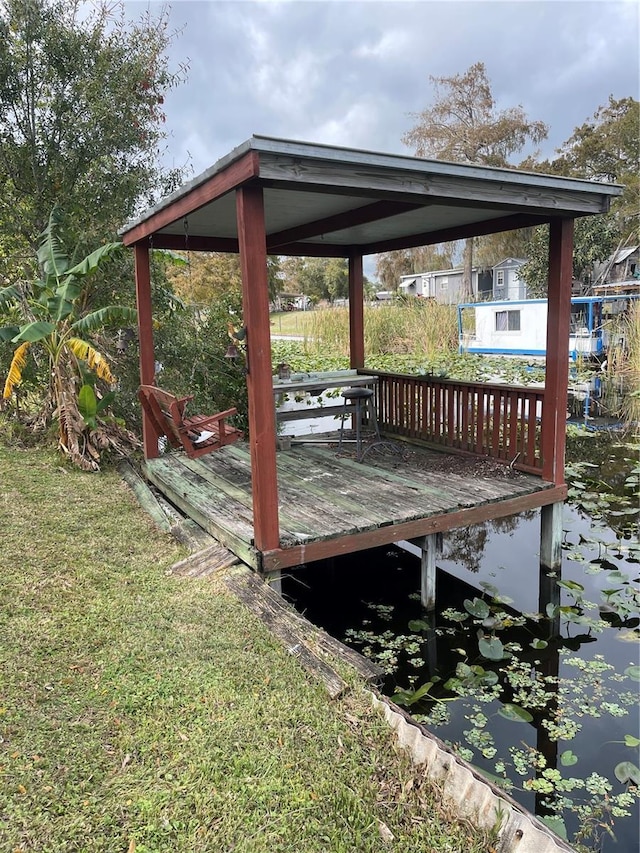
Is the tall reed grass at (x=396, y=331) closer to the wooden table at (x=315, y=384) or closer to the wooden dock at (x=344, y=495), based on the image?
the wooden table at (x=315, y=384)

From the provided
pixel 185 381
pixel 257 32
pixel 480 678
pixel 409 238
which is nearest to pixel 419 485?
pixel 480 678

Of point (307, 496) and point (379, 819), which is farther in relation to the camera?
point (307, 496)

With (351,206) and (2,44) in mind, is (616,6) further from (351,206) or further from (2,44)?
(2,44)

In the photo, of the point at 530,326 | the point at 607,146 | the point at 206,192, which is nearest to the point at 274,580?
the point at 206,192

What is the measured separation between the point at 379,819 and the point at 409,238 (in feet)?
19.0

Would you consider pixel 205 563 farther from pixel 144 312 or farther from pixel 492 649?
pixel 144 312

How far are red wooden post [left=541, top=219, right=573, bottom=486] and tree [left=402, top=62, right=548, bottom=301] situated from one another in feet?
79.5

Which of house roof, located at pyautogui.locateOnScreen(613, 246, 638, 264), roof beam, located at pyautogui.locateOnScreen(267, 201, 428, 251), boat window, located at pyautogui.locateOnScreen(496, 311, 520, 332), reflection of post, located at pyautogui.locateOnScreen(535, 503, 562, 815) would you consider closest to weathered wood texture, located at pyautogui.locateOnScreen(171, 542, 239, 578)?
reflection of post, located at pyautogui.locateOnScreen(535, 503, 562, 815)

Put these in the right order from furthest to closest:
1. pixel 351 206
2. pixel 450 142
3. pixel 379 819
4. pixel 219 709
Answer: pixel 450 142, pixel 351 206, pixel 219 709, pixel 379 819

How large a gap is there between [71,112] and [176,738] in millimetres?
7052

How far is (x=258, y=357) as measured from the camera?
3.57 m

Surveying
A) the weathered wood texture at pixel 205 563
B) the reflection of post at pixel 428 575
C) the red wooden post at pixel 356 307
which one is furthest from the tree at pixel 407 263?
the weathered wood texture at pixel 205 563

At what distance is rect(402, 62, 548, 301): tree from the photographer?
91.6 ft

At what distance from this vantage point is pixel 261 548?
3803 mm
